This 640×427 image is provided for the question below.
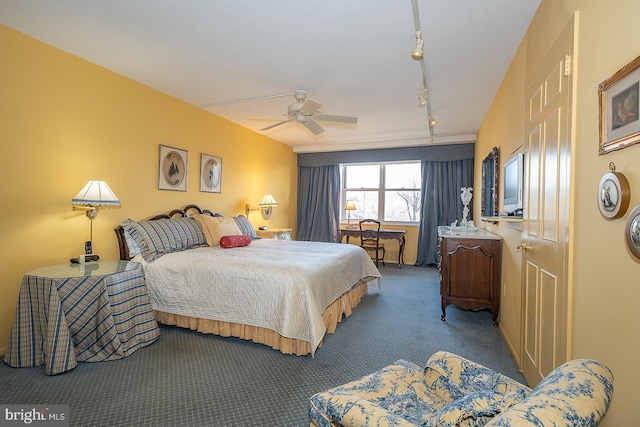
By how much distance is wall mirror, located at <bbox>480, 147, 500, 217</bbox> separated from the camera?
11.2 feet

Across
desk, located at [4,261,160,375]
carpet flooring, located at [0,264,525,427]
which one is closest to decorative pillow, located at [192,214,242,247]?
carpet flooring, located at [0,264,525,427]

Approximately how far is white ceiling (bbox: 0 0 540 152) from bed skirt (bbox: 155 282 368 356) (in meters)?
2.32

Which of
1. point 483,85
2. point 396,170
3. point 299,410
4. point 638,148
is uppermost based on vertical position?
point 483,85

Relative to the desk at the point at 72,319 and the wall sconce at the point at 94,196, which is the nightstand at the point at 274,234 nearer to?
the wall sconce at the point at 94,196

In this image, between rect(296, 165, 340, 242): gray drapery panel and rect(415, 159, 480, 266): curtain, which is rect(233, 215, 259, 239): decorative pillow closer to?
rect(296, 165, 340, 242): gray drapery panel

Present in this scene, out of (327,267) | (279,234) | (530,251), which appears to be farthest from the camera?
(279,234)

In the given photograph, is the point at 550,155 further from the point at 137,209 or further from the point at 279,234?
the point at 279,234

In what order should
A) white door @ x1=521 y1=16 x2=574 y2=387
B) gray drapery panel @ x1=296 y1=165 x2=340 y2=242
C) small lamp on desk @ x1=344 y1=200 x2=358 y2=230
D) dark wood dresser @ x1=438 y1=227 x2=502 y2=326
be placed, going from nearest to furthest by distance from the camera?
white door @ x1=521 y1=16 x2=574 y2=387 → dark wood dresser @ x1=438 y1=227 x2=502 y2=326 → small lamp on desk @ x1=344 y1=200 x2=358 y2=230 → gray drapery panel @ x1=296 y1=165 x2=340 y2=242

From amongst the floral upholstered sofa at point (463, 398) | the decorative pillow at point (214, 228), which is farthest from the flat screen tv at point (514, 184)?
the decorative pillow at point (214, 228)

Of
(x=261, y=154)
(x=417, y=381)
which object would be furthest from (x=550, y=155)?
(x=261, y=154)

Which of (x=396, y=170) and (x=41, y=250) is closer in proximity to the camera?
(x=41, y=250)

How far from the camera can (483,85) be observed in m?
3.36

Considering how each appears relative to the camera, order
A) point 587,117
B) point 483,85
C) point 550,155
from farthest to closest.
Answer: point 483,85 < point 550,155 < point 587,117

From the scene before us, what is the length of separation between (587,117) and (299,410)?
207 centimetres
